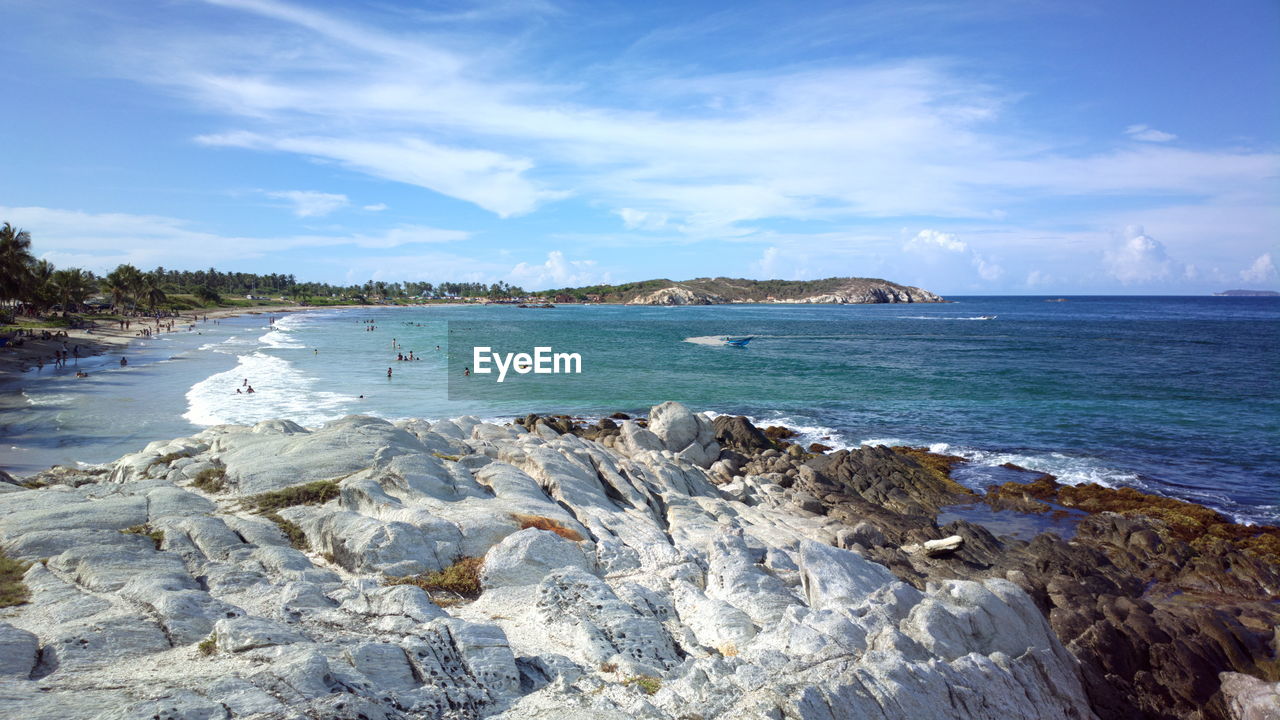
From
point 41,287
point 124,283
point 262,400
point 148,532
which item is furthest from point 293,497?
point 124,283

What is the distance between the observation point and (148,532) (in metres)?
14.8

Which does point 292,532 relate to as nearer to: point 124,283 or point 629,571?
point 629,571

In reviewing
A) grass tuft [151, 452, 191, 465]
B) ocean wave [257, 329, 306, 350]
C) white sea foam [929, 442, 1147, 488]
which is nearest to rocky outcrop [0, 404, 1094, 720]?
grass tuft [151, 452, 191, 465]

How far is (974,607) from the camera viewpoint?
12.2 meters

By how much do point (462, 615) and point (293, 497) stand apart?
8.44m


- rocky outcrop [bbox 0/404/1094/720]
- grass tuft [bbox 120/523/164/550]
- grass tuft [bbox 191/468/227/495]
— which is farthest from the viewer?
grass tuft [bbox 191/468/227/495]

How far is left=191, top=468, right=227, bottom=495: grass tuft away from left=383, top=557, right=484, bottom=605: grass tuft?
30.9ft

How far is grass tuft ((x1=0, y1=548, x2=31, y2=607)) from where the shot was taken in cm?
1085

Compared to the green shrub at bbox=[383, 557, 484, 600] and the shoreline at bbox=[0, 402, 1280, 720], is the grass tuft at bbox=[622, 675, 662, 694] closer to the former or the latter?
the shoreline at bbox=[0, 402, 1280, 720]

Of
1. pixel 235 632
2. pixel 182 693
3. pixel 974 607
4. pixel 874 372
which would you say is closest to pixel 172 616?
pixel 235 632

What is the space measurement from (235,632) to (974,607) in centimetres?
1276

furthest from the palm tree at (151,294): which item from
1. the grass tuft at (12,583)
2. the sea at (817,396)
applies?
the grass tuft at (12,583)

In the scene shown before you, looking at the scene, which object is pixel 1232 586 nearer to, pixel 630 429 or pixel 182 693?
pixel 630 429

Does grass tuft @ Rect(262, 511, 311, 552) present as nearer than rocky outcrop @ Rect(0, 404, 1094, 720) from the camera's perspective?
No
